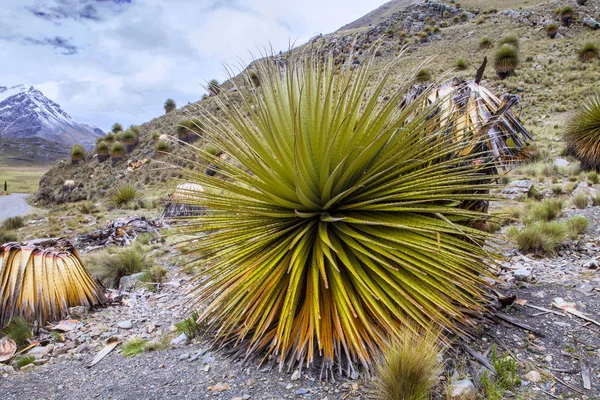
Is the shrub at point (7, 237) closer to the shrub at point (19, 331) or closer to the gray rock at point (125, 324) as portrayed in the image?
the shrub at point (19, 331)

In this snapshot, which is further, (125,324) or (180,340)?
(125,324)

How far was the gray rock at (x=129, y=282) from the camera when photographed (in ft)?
20.0

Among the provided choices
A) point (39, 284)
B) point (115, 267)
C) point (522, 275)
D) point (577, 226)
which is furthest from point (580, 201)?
point (39, 284)

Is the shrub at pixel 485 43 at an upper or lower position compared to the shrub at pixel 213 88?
upper

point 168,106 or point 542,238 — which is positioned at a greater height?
point 168,106

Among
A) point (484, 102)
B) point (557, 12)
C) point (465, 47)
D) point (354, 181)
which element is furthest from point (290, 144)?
point (557, 12)

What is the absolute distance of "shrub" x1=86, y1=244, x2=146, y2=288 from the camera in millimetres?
6535

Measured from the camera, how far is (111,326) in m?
4.68

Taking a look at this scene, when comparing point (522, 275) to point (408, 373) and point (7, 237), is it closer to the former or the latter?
point (408, 373)

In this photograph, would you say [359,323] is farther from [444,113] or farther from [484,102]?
[484,102]

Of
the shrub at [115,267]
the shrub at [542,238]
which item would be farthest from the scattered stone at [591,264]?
the shrub at [115,267]

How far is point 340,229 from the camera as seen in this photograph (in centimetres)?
273

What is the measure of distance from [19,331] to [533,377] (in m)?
5.58

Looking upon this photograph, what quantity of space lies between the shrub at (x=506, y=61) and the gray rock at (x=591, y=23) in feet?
33.2
